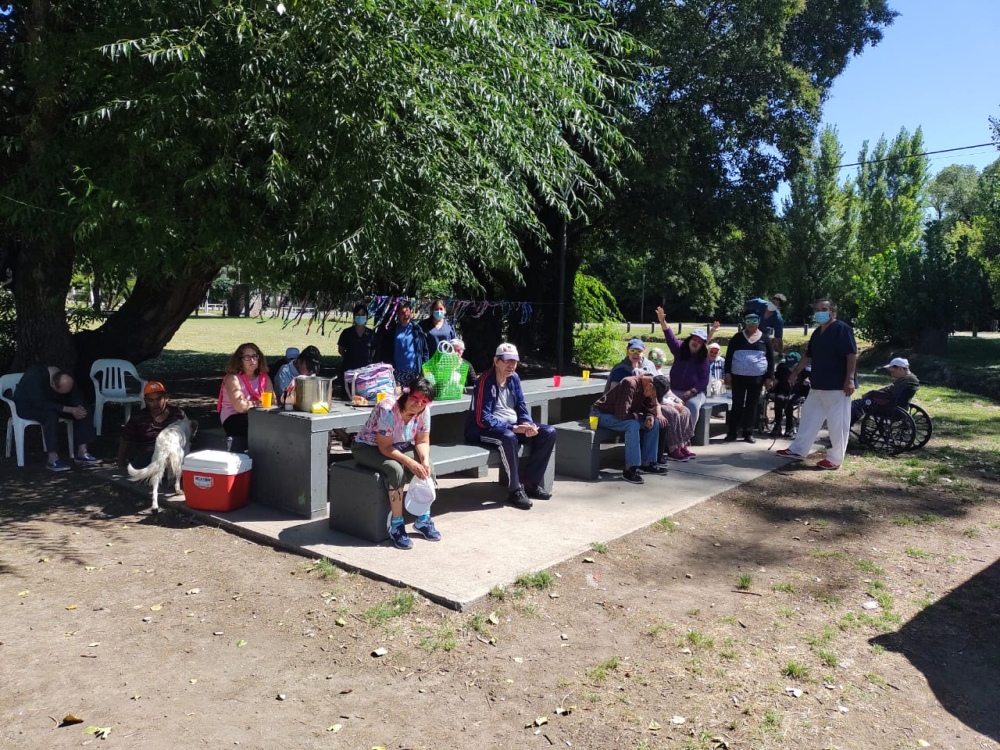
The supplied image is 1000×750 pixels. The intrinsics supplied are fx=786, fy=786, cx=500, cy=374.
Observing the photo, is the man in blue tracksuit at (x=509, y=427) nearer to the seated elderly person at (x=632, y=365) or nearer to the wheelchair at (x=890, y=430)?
the seated elderly person at (x=632, y=365)

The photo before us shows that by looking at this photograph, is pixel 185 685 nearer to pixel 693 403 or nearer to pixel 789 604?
pixel 789 604

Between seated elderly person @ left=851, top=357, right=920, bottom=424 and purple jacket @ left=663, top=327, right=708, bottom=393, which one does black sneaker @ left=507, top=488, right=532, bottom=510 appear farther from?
seated elderly person @ left=851, top=357, right=920, bottom=424

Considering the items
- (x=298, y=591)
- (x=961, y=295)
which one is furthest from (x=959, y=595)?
(x=961, y=295)

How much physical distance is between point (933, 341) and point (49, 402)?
21807mm

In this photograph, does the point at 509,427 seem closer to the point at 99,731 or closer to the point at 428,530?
the point at 428,530

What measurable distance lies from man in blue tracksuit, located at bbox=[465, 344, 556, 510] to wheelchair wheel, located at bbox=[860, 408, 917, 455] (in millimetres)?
4803

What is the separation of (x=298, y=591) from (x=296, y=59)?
13.8 feet

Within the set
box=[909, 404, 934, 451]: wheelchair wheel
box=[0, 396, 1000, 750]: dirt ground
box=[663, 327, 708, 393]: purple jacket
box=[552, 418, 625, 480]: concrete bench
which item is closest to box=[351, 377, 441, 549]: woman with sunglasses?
box=[0, 396, 1000, 750]: dirt ground

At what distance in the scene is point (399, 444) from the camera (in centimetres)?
547

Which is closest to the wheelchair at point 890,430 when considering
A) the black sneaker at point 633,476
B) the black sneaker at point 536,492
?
the black sneaker at point 633,476

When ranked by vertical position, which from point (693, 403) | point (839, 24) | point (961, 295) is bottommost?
point (693, 403)

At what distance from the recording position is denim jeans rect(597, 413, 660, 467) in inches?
298

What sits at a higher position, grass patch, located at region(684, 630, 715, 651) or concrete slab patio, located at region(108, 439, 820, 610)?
→ concrete slab patio, located at region(108, 439, 820, 610)

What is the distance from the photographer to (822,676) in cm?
388
